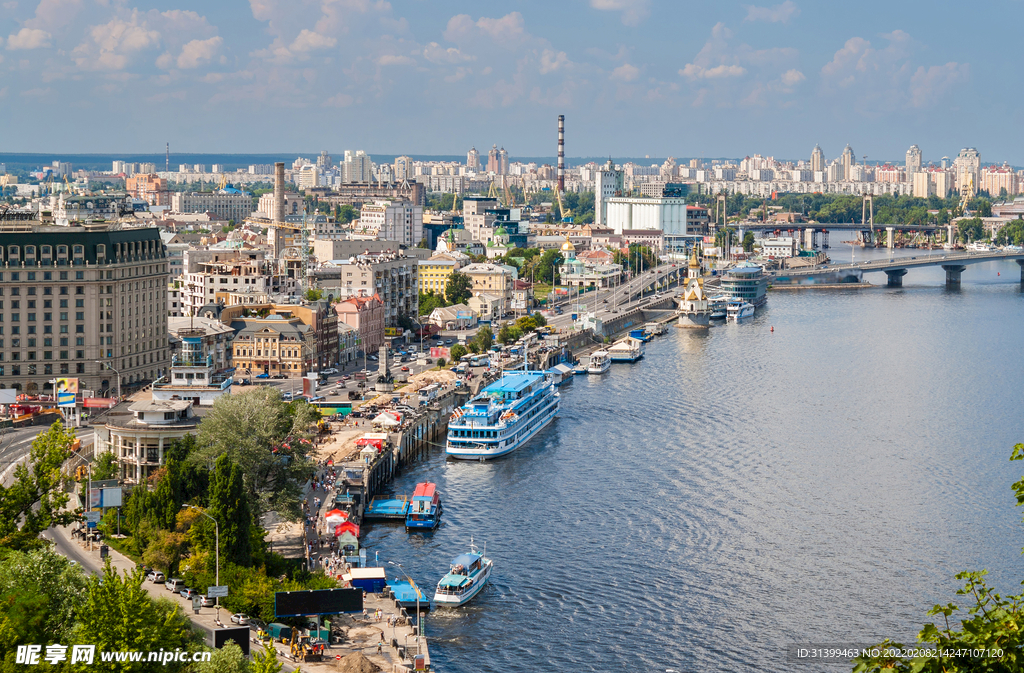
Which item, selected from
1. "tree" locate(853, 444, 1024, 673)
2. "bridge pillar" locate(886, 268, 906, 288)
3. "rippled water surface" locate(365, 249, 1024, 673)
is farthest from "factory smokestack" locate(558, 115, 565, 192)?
"tree" locate(853, 444, 1024, 673)

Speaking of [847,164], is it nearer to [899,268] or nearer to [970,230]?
[970,230]

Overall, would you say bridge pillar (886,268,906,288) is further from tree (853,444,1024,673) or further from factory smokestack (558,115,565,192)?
tree (853,444,1024,673)

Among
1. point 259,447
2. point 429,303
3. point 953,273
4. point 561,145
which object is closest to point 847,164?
point 561,145

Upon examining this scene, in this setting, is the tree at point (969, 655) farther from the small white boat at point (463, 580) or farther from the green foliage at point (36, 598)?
the small white boat at point (463, 580)

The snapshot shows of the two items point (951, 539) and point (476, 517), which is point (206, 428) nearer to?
point (476, 517)

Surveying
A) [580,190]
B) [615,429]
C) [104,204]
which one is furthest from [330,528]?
[580,190]

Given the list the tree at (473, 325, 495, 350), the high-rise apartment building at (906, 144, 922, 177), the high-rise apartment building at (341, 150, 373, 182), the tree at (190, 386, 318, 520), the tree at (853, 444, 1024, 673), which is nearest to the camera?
the tree at (853, 444, 1024, 673)
